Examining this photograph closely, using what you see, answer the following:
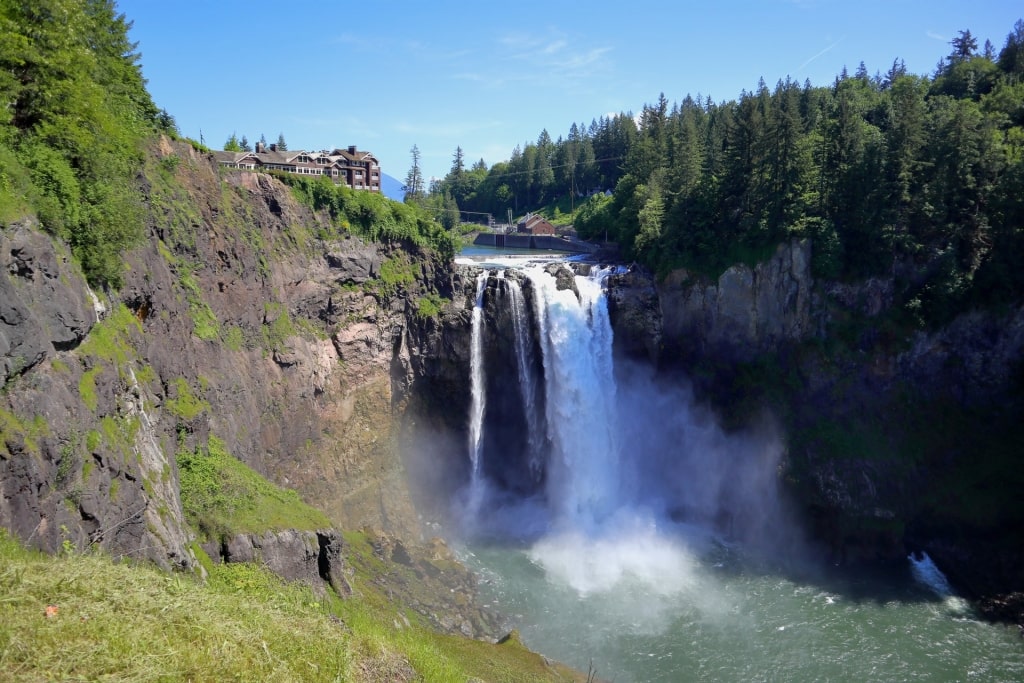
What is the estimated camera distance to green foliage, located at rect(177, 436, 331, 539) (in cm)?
1860

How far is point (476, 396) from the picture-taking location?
38.2m

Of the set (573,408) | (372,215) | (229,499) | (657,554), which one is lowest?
(657,554)

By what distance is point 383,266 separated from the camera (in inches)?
1458

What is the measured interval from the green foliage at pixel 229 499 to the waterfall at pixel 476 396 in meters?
15.6

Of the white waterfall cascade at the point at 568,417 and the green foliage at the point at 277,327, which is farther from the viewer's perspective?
the white waterfall cascade at the point at 568,417

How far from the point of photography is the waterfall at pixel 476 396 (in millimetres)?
37969

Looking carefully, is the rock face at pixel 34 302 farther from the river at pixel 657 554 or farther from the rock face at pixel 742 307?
the rock face at pixel 742 307

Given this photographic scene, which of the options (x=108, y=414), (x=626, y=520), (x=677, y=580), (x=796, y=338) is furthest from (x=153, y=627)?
(x=796, y=338)

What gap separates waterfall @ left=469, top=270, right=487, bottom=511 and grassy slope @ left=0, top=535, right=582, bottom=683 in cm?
Answer: 2238

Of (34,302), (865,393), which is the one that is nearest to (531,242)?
(865,393)

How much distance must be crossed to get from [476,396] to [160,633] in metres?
28.3

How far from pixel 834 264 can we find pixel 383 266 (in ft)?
79.6

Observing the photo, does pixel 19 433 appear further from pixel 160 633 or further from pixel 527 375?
pixel 527 375

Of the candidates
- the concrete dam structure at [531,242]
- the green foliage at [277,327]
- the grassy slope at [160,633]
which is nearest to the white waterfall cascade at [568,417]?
the green foliage at [277,327]
